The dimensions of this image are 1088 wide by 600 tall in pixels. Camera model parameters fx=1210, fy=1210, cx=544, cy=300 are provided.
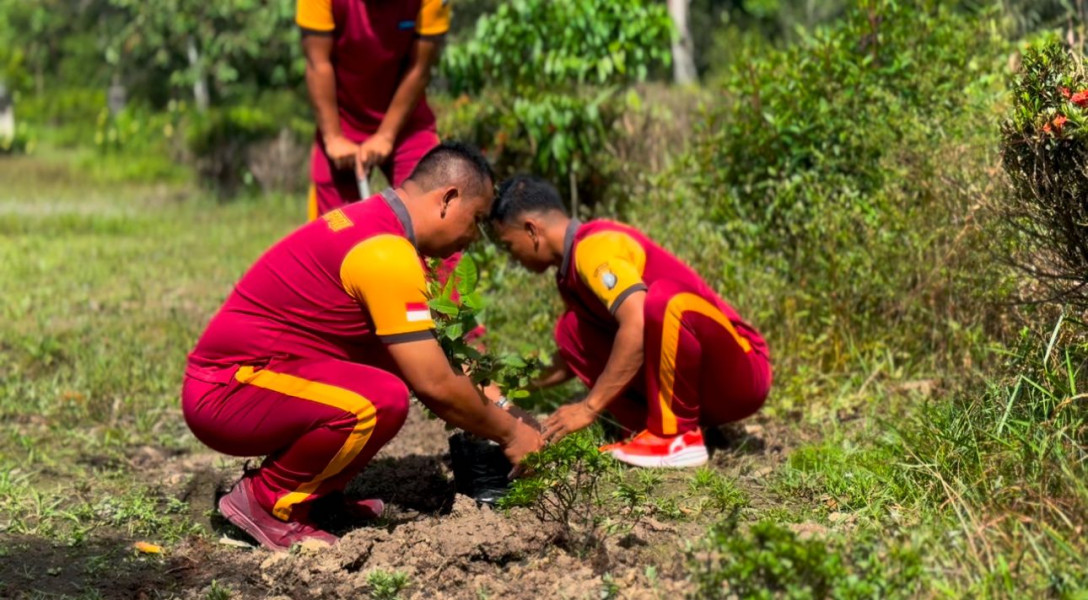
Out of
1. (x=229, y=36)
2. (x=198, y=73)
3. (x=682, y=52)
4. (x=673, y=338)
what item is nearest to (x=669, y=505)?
(x=673, y=338)

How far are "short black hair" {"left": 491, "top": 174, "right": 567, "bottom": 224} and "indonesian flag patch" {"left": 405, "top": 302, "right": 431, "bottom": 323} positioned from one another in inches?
40.3

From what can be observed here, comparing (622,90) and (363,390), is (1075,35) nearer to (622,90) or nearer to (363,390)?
(622,90)

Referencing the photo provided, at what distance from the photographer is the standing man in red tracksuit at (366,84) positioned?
5.27m

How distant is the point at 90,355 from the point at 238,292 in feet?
8.95

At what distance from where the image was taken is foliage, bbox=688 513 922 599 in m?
2.54

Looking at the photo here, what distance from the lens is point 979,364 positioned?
4871 mm

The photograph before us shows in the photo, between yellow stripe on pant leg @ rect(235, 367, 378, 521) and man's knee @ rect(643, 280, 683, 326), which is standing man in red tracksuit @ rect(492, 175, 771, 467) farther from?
yellow stripe on pant leg @ rect(235, 367, 378, 521)

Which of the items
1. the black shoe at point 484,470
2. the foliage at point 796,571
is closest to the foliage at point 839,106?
the black shoe at point 484,470

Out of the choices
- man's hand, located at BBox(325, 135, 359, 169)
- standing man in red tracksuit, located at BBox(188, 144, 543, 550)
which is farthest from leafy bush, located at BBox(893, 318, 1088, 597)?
man's hand, located at BBox(325, 135, 359, 169)

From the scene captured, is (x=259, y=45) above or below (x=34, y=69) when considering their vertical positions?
above

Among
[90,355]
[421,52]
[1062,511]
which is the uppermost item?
[421,52]

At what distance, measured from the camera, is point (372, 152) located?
527 cm

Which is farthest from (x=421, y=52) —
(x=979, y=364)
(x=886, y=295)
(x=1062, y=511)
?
(x=1062, y=511)

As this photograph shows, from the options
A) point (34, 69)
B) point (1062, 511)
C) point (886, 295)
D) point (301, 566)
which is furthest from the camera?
point (34, 69)
